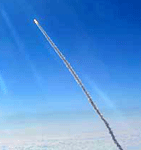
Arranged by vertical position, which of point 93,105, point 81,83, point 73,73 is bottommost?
point 93,105

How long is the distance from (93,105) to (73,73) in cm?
1455

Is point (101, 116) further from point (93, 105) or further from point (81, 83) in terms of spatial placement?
point (81, 83)

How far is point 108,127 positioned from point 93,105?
887 centimetres

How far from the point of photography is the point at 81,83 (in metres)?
35.7

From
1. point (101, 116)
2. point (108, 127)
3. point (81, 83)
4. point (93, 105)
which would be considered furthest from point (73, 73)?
point (108, 127)

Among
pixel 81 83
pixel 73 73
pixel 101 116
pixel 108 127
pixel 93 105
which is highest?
pixel 73 73

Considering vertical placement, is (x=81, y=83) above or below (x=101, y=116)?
above

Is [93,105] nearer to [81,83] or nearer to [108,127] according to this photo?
→ [108,127]

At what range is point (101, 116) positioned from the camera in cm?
4100

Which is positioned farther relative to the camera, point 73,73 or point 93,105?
point 93,105

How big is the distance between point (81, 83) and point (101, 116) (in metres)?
14.6

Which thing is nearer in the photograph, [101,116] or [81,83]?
[81,83]

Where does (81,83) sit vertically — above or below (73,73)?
below

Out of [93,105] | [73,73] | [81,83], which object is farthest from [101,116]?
[73,73]
